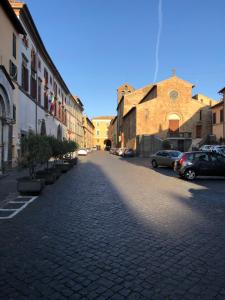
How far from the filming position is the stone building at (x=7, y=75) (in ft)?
56.7

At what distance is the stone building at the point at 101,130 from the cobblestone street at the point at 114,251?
5010 inches

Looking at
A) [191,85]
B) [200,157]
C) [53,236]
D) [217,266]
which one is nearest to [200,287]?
[217,266]

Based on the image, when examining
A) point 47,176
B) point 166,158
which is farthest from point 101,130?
point 47,176

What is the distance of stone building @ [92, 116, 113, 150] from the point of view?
136 meters

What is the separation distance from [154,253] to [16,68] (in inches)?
764

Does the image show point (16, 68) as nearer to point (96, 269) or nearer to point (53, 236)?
point (53, 236)

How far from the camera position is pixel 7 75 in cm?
1723

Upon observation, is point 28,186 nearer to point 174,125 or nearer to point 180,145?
point 180,145

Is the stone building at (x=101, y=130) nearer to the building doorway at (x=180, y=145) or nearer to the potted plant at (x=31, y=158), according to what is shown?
the building doorway at (x=180, y=145)

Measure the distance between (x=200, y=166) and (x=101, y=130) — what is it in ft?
409

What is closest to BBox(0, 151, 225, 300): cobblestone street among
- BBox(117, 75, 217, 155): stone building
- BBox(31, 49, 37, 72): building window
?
BBox(31, 49, 37, 72): building window

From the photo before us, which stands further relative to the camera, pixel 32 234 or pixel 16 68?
pixel 16 68

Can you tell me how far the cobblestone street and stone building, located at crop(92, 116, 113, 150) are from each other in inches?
5010

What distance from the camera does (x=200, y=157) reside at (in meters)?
15.8
